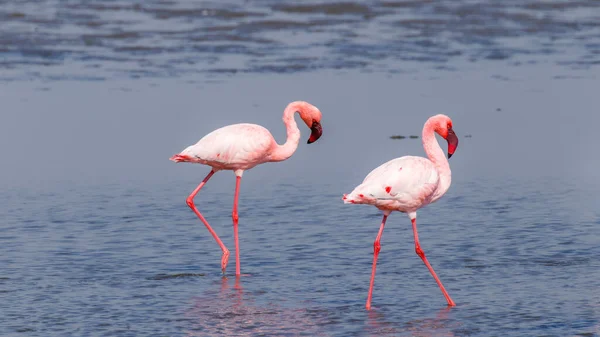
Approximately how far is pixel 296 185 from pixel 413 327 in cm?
447

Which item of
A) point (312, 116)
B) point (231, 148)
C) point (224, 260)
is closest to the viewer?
point (224, 260)

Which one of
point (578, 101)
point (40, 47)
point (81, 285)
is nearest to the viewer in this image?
point (81, 285)

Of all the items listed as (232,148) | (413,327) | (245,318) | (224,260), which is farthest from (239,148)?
(413,327)

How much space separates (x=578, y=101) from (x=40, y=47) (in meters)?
10.5

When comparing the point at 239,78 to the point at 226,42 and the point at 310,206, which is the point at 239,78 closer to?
the point at 226,42

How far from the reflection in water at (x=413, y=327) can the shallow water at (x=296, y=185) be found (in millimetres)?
25

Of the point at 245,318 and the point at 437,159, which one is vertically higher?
the point at 437,159

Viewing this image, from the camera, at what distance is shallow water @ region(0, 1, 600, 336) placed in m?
7.63

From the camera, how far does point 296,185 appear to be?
37.9 feet

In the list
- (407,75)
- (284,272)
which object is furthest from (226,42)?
(284,272)

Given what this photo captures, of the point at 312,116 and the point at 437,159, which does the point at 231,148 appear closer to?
the point at 312,116

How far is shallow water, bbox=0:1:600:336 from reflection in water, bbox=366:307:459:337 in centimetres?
2

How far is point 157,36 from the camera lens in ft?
76.0

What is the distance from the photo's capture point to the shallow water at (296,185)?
7.63m
